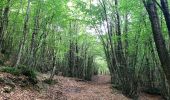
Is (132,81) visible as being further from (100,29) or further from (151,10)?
(151,10)

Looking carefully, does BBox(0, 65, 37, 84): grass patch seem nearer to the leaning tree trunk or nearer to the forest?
the forest

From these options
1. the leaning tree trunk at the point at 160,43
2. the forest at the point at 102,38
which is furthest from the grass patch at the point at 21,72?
the leaning tree trunk at the point at 160,43

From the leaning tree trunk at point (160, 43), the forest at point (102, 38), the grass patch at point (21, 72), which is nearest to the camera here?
the leaning tree trunk at point (160, 43)

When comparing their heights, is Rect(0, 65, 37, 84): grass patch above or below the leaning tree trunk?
below

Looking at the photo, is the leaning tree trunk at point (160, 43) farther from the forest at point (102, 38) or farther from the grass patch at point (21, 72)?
the grass patch at point (21, 72)

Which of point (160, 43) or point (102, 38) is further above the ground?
point (102, 38)

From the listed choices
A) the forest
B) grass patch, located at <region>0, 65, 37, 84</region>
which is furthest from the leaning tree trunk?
grass patch, located at <region>0, 65, 37, 84</region>

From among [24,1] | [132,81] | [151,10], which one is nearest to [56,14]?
[24,1]

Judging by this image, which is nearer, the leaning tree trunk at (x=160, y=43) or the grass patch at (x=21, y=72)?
the leaning tree trunk at (x=160, y=43)

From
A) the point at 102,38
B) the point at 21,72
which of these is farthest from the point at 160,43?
the point at 102,38

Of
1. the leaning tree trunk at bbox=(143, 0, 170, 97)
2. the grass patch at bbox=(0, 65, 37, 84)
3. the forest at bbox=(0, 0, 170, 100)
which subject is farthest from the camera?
the grass patch at bbox=(0, 65, 37, 84)

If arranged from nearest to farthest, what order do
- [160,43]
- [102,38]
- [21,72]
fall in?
[160,43]
[21,72]
[102,38]

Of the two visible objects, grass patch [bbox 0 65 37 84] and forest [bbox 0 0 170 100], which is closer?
forest [bbox 0 0 170 100]

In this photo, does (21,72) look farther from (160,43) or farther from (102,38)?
(160,43)
